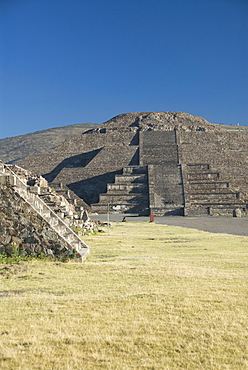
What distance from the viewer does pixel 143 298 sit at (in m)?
4.40

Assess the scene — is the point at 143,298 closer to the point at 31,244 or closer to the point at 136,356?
the point at 136,356

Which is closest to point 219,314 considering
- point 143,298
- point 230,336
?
point 230,336

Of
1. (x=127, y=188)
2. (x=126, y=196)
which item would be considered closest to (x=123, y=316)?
(x=126, y=196)

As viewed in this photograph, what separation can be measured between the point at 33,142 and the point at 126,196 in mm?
85720

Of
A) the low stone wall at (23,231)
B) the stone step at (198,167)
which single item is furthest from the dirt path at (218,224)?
the stone step at (198,167)

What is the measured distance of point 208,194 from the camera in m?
35.8

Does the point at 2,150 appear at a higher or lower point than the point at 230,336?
higher

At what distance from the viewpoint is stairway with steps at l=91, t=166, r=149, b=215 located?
116ft

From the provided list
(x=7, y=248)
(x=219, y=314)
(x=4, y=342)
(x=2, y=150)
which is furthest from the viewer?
(x=2, y=150)

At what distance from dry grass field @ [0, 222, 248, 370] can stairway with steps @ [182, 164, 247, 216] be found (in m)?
26.9

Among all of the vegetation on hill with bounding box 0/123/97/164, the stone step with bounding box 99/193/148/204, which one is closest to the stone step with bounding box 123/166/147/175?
the stone step with bounding box 99/193/148/204

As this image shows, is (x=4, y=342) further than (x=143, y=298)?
No

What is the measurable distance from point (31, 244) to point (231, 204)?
29.1 m

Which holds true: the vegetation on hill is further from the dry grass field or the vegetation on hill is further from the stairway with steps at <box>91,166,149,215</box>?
the dry grass field
